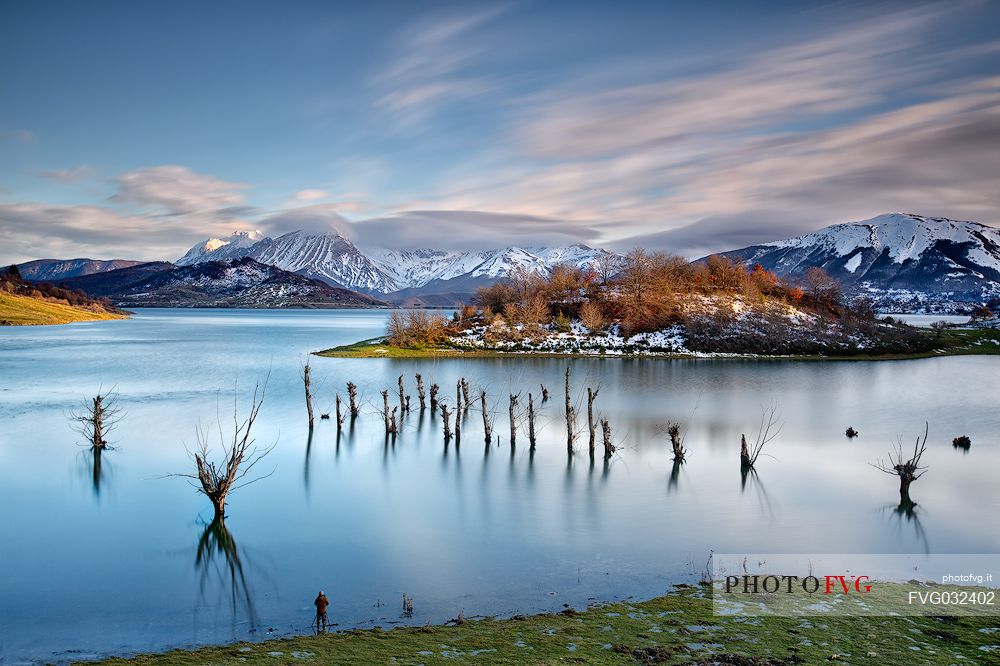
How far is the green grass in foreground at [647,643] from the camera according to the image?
936 centimetres

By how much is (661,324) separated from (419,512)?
6314cm

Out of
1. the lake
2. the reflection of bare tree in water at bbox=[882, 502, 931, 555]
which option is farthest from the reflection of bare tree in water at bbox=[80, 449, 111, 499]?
the reflection of bare tree in water at bbox=[882, 502, 931, 555]

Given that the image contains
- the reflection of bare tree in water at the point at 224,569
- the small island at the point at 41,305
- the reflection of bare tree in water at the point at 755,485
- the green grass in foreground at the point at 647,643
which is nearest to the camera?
the green grass in foreground at the point at 647,643

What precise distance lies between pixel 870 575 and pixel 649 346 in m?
60.4

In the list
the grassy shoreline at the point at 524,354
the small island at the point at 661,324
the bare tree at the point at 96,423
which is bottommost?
the bare tree at the point at 96,423

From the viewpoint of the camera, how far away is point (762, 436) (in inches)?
1175

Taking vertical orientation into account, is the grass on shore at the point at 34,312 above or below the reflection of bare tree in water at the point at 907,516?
above

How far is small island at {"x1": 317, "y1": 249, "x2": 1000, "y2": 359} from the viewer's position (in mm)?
72125

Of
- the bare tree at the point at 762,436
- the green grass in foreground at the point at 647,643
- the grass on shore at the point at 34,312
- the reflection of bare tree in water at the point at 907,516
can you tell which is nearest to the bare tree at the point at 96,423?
the green grass in foreground at the point at 647,643

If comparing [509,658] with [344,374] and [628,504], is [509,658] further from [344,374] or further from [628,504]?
[344,374]

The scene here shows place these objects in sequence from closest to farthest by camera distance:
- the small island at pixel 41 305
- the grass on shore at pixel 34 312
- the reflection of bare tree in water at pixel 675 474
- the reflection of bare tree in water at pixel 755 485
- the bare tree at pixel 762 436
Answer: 1. the reflection of bare tree in water at pixel 755 485
2. the reflection of bare tree in water at pixel 675 474
3. the bare tree at pixel 762 436
4. the grass on shore at pixel 34 312
5. the small island at pixel 41 305

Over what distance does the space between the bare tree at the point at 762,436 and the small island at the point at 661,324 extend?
117 feet

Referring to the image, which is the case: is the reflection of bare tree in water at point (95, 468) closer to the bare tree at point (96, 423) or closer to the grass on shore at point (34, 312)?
the bare tree at point (96, 423)

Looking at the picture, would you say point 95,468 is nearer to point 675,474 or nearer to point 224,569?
point 224,569
